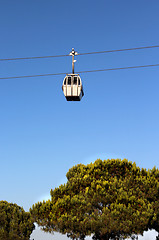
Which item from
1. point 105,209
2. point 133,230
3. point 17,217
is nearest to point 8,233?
point 17,217

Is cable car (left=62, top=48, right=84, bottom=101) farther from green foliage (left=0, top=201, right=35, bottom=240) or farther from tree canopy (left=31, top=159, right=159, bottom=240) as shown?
green foliage (left=0, top=201, right=35, bottom=240)

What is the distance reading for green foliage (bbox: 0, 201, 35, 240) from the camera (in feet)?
85.6

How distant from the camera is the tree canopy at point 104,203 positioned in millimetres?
24812

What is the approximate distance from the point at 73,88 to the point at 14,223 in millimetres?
14835

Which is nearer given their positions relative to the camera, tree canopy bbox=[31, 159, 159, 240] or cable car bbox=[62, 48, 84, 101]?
cable car bbox=[62, 48, 84, 101]

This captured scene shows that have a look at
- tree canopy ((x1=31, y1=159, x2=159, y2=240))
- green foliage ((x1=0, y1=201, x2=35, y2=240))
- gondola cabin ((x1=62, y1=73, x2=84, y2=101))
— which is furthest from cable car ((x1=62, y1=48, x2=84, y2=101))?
green foliage ((x1=0, y1=201, x2=35, y2=240))

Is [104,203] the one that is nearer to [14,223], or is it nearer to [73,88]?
[14,223]

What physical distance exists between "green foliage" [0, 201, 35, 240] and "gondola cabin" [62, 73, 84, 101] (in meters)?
13.8

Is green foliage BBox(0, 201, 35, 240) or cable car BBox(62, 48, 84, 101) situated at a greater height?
cable car BBox(62, 48, 84, 101)

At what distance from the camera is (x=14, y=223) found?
2653cm

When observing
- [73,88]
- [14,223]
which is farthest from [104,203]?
[73,88]

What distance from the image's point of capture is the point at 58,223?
1013 inches

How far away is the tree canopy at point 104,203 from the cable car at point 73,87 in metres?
11.0

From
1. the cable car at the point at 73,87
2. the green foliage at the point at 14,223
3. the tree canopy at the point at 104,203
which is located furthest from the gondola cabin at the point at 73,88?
the green foliage at the point at 14,223
